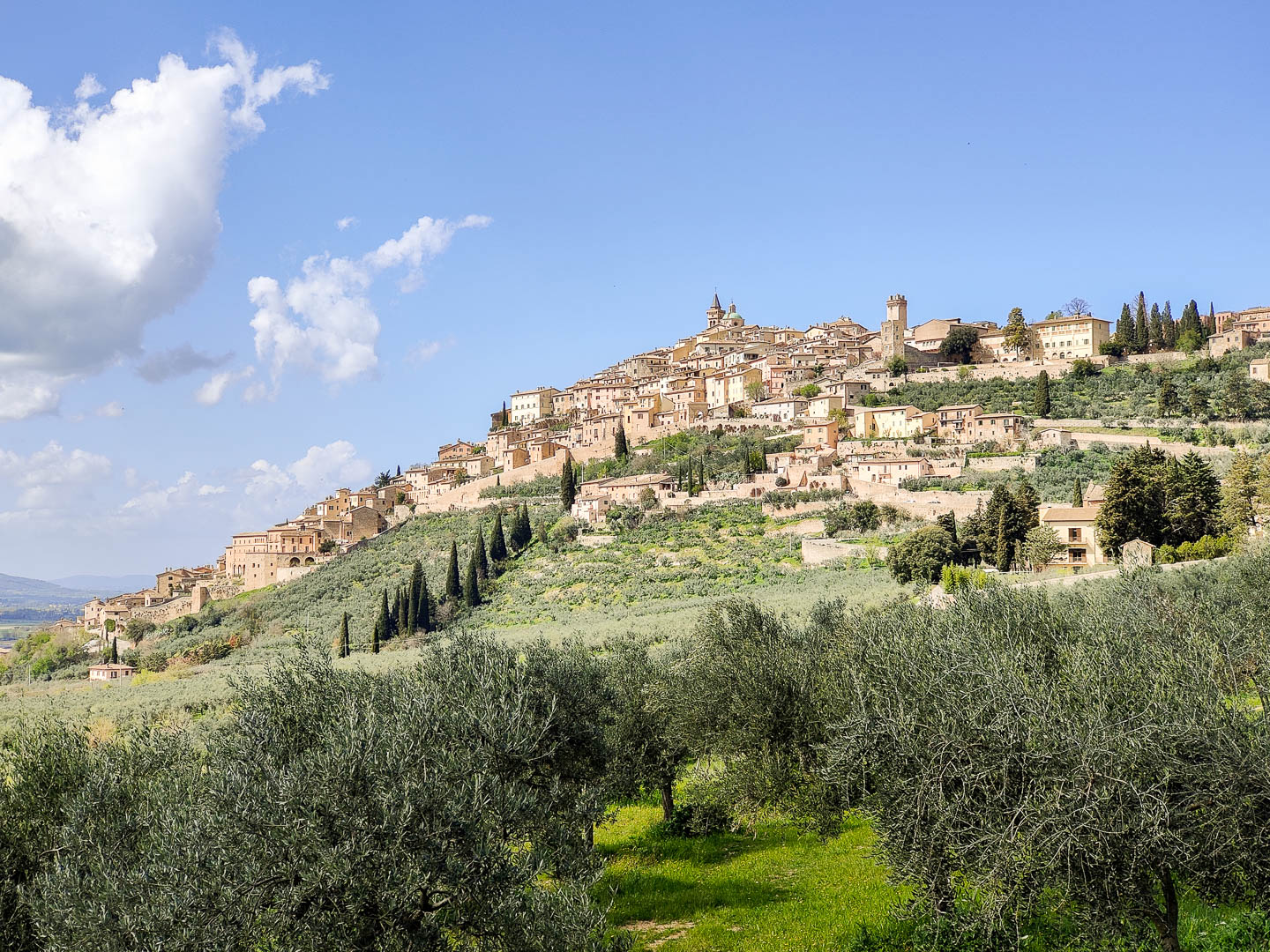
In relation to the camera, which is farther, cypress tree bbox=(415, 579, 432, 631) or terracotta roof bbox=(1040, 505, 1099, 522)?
cypress tree bbox=(415, 579, 432, 631)

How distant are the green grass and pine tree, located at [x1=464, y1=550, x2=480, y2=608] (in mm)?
38145

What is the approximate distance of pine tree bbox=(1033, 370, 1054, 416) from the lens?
65.6 metres

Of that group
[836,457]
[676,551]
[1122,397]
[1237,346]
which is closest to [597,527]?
[676,551]

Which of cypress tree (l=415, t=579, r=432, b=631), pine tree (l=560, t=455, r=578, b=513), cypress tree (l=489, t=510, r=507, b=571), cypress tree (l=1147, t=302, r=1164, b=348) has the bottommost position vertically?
cypress tree (l=415, t=579, r=432, b=631)

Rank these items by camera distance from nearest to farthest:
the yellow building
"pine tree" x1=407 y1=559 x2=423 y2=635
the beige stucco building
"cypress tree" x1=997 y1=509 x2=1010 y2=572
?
"cypress tree" x1=997 y1=509 x2=1010 y2=572, "pine tree" x1=407 y1=559 x2=423 y2=635, the yellow building, the beige stucco building

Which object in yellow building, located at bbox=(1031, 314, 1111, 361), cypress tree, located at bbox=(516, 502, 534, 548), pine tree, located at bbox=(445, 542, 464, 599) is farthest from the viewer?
yellow building, located at bbox=(1031, 314, 1111, 361)

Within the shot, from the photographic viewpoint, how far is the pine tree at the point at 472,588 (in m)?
54.9

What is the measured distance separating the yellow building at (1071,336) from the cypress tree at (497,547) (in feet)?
165

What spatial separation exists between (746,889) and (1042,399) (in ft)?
198

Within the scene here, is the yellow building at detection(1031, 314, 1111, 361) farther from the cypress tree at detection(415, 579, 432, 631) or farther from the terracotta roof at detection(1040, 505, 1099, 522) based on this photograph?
the cypress tree at detection(415, 579, 432, 631)

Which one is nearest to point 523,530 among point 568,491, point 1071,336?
point 568,491

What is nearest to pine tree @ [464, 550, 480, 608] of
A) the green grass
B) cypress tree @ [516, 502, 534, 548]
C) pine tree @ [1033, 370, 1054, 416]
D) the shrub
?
cypress tree @ [516, 502, 534, 548]

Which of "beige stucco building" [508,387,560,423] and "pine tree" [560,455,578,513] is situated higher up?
"beige stucco building" [508,387,560,423]

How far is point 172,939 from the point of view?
7340 mm
